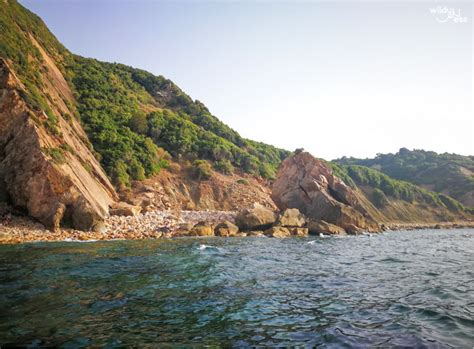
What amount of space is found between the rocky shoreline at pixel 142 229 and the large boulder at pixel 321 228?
25cm

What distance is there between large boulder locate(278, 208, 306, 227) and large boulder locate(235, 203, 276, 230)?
1.09 metres

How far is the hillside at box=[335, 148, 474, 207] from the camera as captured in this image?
86.3m

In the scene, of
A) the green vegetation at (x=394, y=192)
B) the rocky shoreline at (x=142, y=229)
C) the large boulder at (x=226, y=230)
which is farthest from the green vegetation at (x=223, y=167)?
the green vegetation at (x=394, y=192)

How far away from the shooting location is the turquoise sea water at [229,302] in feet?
20.6

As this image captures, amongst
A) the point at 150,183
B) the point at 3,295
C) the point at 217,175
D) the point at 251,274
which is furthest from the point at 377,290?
the point at 217,175

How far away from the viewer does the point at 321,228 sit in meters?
33.6

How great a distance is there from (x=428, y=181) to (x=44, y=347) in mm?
109808

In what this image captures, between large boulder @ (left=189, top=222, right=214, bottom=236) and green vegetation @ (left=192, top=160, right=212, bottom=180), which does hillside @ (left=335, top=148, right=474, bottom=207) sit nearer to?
green vegetation @ (left=192, top=160, right=212, bottom=180)

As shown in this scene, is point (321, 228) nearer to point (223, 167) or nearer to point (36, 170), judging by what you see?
point (223, 167)

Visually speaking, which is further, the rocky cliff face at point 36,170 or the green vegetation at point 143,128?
the green vegetation at point 143,128

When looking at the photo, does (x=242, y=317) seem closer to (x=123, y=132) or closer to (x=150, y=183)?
(x=150, y=183)

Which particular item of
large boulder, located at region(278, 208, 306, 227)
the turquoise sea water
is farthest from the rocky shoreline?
the turquoise sea water

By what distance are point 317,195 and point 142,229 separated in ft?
71.2

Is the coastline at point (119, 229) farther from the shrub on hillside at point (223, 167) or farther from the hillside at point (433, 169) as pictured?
the hillside at point (433, 169)
